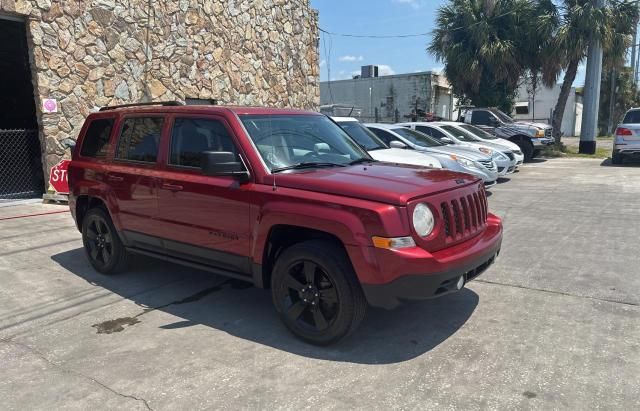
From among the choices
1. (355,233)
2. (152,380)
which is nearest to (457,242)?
(355,233)

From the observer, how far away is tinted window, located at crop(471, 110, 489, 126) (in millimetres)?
19141

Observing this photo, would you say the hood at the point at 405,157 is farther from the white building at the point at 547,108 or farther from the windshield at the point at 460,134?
the white building at the point at 547,108

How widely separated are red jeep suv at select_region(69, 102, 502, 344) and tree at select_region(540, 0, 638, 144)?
63.7ft

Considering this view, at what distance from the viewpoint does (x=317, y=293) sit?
388cm

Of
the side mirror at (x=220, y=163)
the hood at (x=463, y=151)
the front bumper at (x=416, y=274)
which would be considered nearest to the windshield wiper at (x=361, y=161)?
the side mirror at (x=220, y=163)

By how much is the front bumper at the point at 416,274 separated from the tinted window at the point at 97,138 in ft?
11.7

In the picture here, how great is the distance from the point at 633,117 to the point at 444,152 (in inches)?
370

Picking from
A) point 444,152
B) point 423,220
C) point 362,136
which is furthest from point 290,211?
point 444,152

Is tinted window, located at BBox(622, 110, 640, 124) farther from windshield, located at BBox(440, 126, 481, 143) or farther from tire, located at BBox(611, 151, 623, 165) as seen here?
windshield, located at BBox(440, 126, 481, 143)

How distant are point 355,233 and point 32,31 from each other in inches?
349

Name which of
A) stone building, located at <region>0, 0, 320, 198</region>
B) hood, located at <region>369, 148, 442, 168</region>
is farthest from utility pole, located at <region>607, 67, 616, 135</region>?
hood, located at <region>369, 148, 442, 168</region>

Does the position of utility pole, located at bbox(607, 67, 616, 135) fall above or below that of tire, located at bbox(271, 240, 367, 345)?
above

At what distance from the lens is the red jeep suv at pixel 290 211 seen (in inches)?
142

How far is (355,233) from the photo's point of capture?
358 centimetres
